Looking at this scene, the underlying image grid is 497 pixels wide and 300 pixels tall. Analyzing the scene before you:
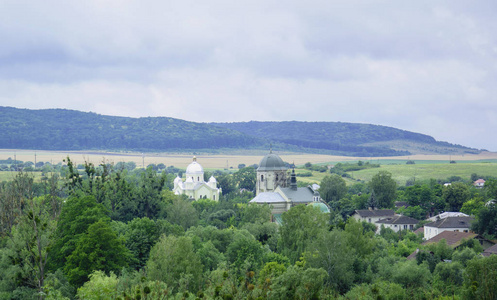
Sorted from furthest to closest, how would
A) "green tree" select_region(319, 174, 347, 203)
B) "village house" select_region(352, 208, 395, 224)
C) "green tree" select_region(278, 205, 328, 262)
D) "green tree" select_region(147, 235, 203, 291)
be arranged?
"green tree" select_region(319, 174, 347, 203), "village house" select_region(352, 208, 395, 224), "green tree" select_region(278, 205, 328, 262), "green tree" select_region(147, 235, 203, 291)

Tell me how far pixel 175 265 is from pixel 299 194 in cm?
8128

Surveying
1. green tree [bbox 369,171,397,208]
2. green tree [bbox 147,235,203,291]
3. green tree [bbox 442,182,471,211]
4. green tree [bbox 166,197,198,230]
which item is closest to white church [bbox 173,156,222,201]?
green tree [bbox 369,171,397,208]

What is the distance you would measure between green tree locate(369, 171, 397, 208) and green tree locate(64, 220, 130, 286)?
296ft

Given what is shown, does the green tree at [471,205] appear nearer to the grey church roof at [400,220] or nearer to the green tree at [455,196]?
the green tree at [455,196]

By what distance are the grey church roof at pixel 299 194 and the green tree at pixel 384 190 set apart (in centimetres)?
1530

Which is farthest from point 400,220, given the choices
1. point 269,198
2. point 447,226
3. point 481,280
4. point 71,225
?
point 481,280

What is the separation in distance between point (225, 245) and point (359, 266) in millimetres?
17600

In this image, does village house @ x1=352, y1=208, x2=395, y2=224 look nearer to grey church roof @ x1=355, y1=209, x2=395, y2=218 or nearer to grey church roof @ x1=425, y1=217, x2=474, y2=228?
grey church roof @ x1=355, y1=209, x2=395, y2=218

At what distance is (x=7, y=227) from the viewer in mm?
68188

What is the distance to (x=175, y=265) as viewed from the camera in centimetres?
4966

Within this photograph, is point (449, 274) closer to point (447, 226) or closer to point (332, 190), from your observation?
point (447, 226)

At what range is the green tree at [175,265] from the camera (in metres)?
47.8

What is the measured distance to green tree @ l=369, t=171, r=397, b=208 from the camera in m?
137

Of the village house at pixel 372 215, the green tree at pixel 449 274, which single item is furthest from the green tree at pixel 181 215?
the village house at pixel 372 215
